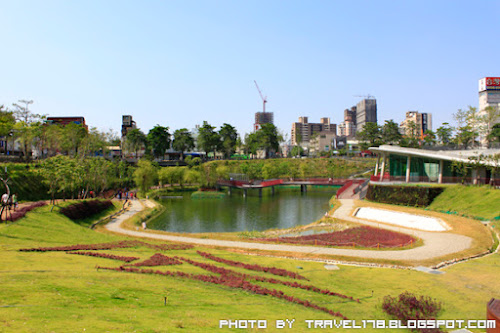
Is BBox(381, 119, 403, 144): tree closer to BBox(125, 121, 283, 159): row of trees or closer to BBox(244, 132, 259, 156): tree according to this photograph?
BBox(125, 121, 283, 159): row of trees

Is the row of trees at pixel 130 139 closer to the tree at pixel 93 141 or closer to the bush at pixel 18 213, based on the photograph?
the tree at pixel 93 141

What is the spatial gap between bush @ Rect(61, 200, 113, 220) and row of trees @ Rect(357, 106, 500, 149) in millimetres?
83337

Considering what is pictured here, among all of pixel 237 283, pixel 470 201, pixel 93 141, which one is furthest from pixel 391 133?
pixel 237 283

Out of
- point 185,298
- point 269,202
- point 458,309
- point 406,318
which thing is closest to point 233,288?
point 185,298

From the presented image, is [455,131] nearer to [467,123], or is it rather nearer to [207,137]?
[467,123]

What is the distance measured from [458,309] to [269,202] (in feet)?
205

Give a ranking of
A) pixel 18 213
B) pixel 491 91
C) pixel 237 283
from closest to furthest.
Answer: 1. pixel 237 283
2. pixel 18 213
3. pixel 491 91

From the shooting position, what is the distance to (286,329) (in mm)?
13234

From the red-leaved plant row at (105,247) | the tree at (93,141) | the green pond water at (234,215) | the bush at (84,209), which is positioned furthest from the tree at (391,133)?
the red-leaved plant row at (105,247)

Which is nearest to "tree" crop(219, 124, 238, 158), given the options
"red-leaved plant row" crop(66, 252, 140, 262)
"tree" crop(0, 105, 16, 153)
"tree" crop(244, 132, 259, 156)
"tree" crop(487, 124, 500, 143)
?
"tree" crop(244, 132, 259, 156)

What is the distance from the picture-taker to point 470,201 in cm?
4759

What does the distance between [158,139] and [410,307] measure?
132m

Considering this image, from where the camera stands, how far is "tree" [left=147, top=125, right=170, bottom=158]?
454ft

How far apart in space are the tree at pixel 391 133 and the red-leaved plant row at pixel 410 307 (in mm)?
128686
